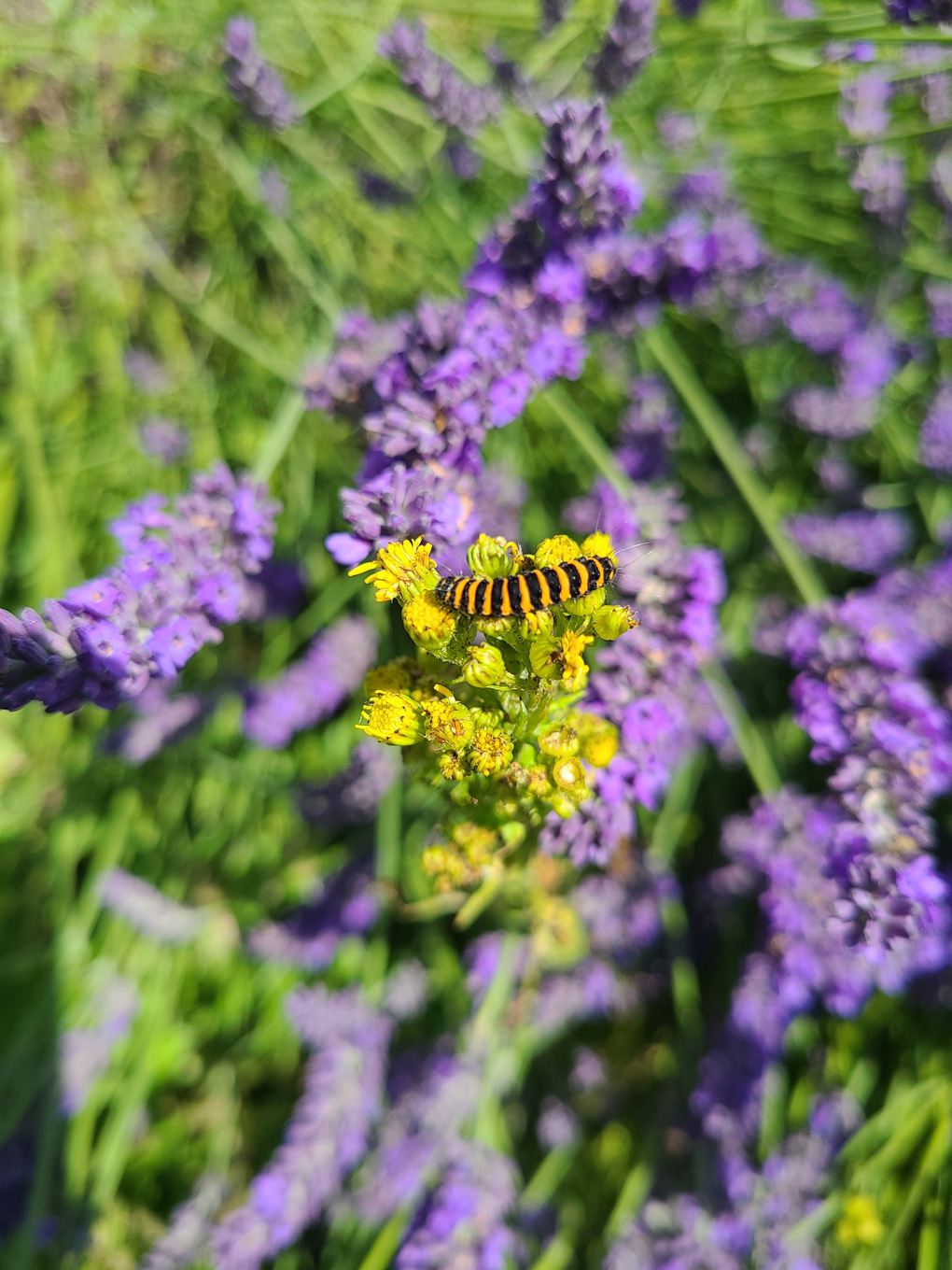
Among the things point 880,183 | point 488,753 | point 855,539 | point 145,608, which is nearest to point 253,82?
point 145,608

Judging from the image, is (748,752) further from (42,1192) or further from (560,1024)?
(42,1192)

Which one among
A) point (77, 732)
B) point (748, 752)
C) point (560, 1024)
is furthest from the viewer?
point (77, 732)

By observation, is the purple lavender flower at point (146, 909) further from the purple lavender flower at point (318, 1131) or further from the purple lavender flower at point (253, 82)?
the purple lavender flower at point (253, 82)

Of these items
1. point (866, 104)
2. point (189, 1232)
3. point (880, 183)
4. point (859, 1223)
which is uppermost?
point (866, 104)

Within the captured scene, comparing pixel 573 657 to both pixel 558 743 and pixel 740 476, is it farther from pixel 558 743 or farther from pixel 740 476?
pixel 740 476

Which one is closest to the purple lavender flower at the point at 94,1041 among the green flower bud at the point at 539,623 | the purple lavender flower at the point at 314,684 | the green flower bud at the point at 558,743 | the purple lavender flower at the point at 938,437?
the purple lavender flower at the point at 314,684

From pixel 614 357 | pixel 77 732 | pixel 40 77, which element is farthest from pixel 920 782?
pixel 40 77

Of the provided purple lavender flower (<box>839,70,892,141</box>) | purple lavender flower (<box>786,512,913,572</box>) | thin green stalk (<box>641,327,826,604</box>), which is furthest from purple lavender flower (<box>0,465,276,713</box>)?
purple lavender flower (<box>839,70,892,141</box>)
